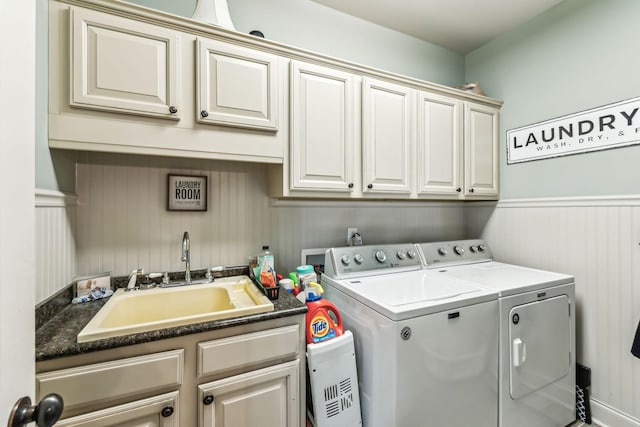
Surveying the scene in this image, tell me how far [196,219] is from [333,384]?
1215mm

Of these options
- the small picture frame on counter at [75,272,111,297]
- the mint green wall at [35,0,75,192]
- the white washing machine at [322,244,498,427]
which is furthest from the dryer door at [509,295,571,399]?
the mint green wall at [35,0,75,192]

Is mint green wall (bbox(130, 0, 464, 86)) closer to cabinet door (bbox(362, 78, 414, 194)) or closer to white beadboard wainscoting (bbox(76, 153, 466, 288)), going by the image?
cabinet door (bbox(362, 78, 414, 194))

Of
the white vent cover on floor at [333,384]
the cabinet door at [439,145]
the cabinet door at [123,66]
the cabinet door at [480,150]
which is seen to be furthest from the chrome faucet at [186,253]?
the cabinet door at [480,150]

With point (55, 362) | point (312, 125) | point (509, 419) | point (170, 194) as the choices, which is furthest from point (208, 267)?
point (509, 419)

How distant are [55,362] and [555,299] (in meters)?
2.42

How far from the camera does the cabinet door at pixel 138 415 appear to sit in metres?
0.96

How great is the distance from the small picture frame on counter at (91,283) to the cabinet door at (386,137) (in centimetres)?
154

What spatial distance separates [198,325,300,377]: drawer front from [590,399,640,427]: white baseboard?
6.77 feet

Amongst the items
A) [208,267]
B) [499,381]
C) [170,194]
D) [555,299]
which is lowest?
[499,381]

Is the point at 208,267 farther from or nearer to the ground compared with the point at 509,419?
farther from the ground

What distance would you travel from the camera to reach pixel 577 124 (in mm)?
1905

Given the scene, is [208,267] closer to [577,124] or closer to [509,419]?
[509,419]

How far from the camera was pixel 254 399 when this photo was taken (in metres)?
1.21

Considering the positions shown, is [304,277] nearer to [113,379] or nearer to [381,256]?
[381,256]
